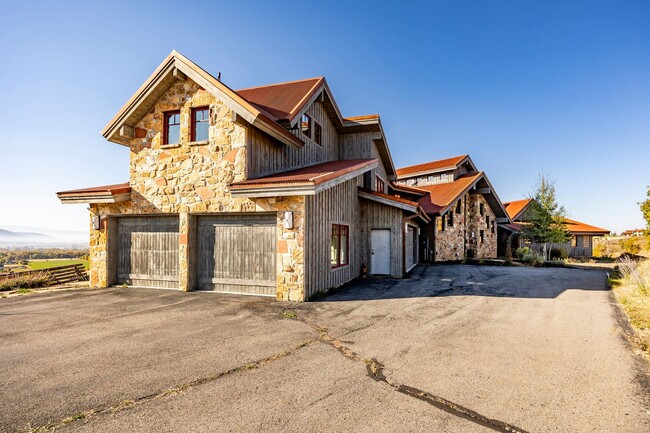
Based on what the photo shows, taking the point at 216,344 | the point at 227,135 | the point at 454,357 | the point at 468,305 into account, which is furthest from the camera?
the point at 227,135

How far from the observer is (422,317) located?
7.75 meters

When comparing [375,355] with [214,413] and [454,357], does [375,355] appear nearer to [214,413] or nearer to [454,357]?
[454,357]

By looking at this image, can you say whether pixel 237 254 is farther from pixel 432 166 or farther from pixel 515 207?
pixel 515 207

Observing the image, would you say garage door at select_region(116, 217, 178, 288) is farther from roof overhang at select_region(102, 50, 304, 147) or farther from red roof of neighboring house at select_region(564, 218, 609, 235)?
red roof of neighboring house at select_region(564, 218, 609, 235)

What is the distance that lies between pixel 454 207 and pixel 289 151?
15.6m

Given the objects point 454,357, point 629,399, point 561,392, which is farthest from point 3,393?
point 629,399

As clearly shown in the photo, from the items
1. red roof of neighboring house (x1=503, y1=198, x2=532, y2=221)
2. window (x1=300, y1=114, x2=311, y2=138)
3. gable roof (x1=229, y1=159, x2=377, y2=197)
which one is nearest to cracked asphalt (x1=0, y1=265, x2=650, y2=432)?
gable roof (x1=229, y1=159, x2=377, y2=197)

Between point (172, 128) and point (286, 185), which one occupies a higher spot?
point (172, 128)

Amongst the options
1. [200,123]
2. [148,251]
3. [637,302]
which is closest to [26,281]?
[148,251]

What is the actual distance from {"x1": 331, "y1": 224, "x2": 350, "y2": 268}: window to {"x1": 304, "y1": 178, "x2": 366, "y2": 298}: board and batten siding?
0.69ft

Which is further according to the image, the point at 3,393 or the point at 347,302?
the point at 347,302

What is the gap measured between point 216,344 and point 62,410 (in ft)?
7.79

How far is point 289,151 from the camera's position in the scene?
1229 cm

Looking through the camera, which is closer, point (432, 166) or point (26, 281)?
point (26, 281)
